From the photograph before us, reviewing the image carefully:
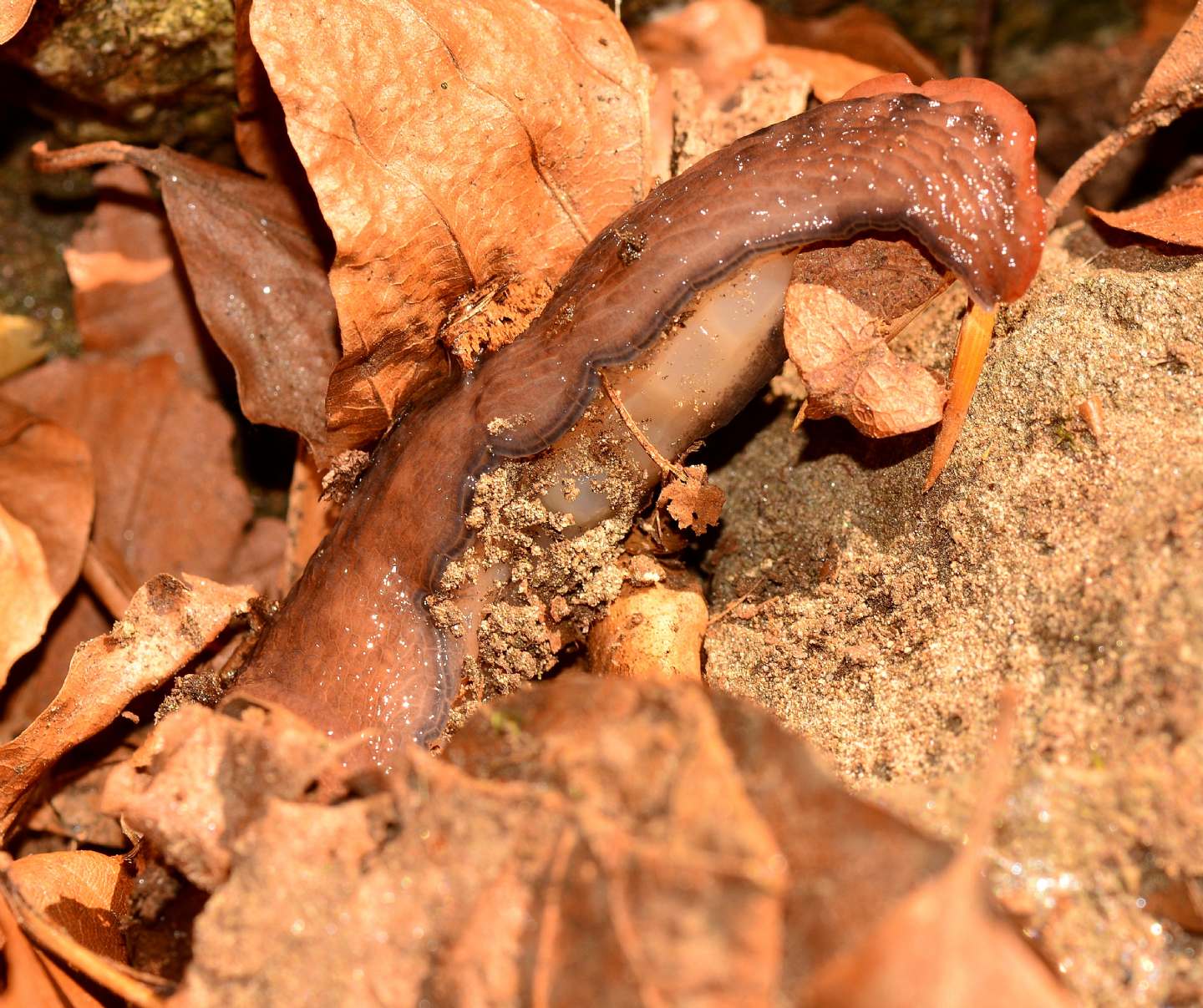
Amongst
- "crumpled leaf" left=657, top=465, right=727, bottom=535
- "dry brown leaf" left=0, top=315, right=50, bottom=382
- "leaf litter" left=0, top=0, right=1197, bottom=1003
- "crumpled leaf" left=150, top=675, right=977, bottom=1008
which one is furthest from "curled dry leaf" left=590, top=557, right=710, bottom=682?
"dry brown leaf" left=0, top=315, right=50, bottom=382

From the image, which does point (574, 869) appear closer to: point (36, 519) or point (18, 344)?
point (36, 519)

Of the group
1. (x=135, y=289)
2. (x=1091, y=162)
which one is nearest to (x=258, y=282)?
(x=135, y=289)

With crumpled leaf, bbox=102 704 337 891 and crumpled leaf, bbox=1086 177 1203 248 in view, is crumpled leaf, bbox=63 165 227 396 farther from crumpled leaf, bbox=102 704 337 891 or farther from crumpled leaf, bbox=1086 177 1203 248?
crumpled leaf, bbox=1086 177 1203 248

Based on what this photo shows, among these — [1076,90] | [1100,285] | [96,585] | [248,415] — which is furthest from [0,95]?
[1076,90]

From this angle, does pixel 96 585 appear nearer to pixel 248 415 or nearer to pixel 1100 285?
pixel 248 415

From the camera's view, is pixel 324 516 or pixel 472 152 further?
pixel 324 516

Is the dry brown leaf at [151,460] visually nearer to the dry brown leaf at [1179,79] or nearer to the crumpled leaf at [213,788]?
the crumpled leaf at [213,788]
